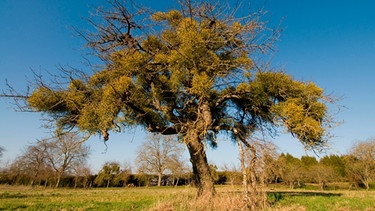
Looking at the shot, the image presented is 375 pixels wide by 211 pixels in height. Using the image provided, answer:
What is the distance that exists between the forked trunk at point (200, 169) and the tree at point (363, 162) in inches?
1363

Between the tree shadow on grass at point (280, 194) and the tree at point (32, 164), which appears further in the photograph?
the tree at point (32, 164)

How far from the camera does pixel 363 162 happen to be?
33.8 meters

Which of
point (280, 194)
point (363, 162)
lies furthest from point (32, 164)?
point (363, 162)

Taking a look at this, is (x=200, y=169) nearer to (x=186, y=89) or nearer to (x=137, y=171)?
(x=186, y=89)

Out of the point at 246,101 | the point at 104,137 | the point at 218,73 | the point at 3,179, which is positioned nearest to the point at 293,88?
the point at 246,101

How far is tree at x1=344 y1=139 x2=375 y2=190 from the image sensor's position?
33.2 meters

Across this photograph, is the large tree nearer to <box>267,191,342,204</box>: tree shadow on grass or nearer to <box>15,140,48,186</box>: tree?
<box>267,191,342,204</box>: tree shadow on grass

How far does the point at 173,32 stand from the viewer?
860 cm

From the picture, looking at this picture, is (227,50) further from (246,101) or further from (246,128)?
(246,128)

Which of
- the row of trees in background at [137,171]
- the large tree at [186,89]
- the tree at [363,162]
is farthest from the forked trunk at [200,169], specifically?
the tree at [363,162]

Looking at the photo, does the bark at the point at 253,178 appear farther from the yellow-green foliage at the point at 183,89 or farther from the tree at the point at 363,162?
the tree at the point at 363,162

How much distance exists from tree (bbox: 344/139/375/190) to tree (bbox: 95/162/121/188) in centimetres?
3482

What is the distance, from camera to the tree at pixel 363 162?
33.2 m

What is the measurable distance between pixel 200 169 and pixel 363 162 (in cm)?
3548
